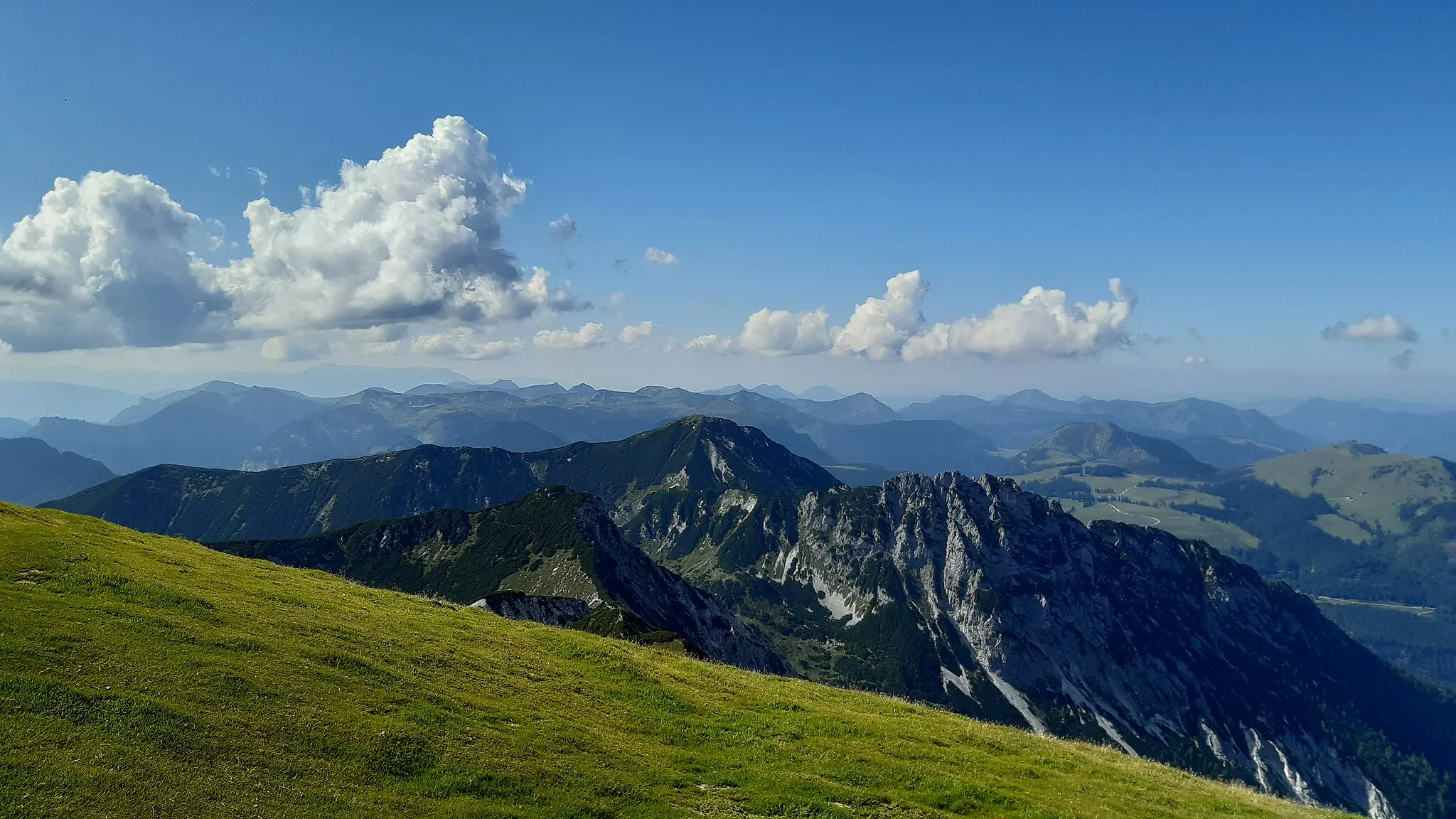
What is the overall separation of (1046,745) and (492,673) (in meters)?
34.3

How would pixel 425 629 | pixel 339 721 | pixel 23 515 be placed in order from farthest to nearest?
pixel 23 515, pixel 425 629, pixel 339 721

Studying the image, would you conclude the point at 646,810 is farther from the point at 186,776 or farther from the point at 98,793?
the point at 98,793

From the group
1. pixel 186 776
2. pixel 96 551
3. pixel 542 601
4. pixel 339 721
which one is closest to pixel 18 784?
pixel 186 776

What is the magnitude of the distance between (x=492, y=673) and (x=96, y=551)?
86.2 feet

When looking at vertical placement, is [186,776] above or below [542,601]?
above

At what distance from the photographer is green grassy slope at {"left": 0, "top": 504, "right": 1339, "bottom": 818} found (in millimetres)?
21641

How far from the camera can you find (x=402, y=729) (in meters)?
27.1

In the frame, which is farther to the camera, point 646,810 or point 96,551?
point 96,551

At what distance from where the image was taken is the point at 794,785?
28750 mm

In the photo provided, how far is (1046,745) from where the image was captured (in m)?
42.8

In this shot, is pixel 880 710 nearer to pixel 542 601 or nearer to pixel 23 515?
pixel 23 515

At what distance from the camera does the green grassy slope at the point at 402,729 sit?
852 inches

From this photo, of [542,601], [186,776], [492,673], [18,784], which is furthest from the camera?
[542,601]

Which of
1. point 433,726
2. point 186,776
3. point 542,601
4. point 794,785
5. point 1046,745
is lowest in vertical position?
point 542,601
